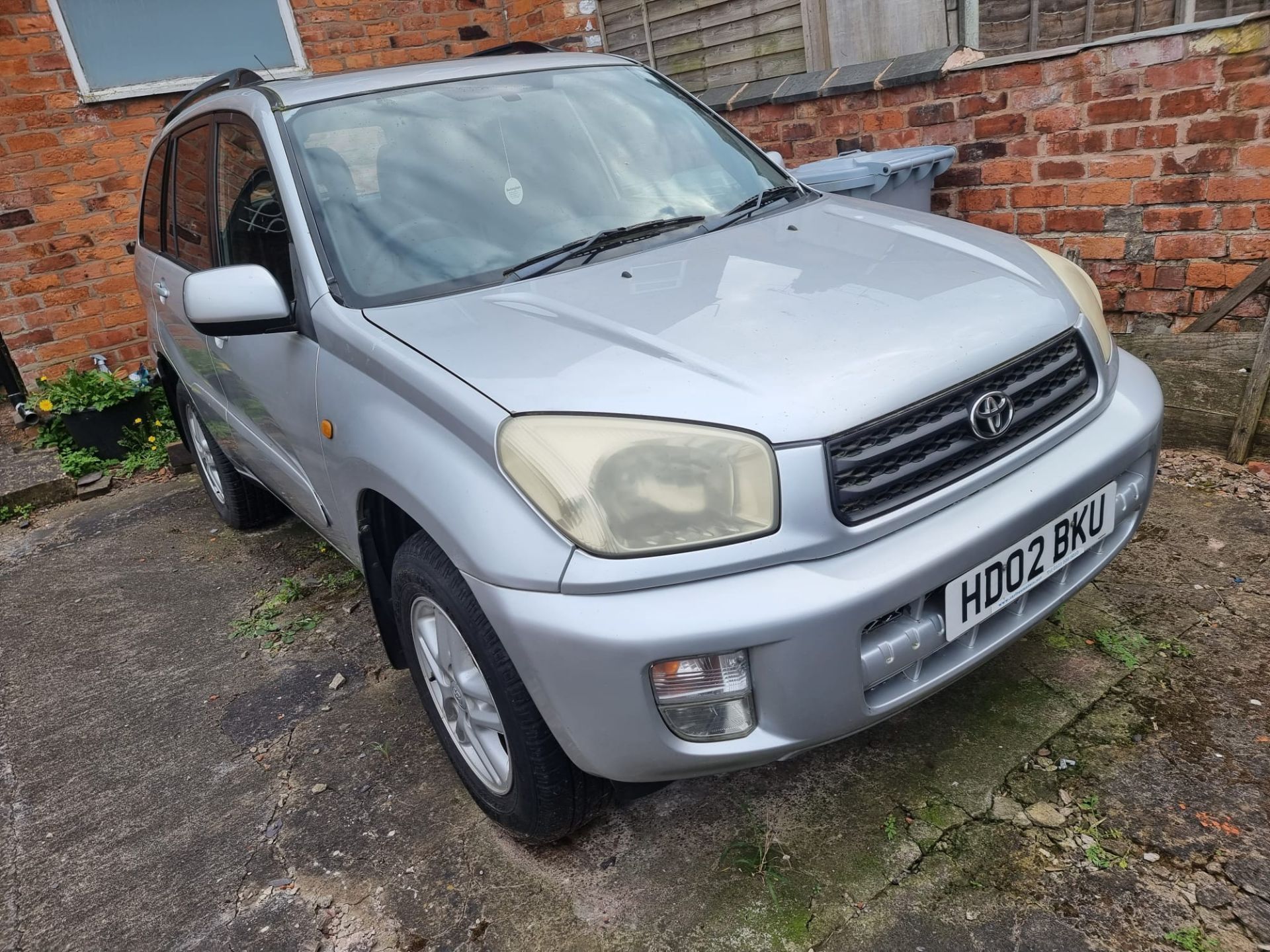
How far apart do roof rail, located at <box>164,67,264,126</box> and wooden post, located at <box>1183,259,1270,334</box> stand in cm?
360

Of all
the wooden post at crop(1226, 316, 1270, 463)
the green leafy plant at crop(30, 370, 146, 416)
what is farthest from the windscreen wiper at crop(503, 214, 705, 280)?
the green leafy plant at crop(30, 370, 146, 416)

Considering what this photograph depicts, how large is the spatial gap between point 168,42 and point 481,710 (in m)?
5.62

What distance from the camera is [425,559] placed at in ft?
6.47

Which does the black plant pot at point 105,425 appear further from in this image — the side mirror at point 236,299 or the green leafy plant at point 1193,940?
the green leafy plant at point 1193,940

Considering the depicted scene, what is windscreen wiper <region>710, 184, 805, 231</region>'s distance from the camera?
2.57 meters

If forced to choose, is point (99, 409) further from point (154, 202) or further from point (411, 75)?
point (411, 75)

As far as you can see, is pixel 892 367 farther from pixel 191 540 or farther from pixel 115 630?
pixel 191 540

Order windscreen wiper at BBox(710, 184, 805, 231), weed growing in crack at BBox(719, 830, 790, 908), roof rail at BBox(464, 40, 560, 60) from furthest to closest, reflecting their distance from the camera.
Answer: roof rail at BBox(464, 40, 560, 60)
windscreen wiper at BBox(710, 184, 805, 231)
weed growing in crack at BBox(719, 830, 790, 908)

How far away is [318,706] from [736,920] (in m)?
1.56

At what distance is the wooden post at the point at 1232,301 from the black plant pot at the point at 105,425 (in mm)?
5644

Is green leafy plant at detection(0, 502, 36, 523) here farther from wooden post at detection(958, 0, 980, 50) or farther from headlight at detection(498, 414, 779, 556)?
wooden post at detection(958, 0, 980, 50)

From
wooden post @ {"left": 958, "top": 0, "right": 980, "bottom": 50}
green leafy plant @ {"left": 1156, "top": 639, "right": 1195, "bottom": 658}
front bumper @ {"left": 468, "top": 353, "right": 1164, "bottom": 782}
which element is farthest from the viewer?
wooden post @ {"left": 958, "top": 0, "right": 980, "bottom": 50}

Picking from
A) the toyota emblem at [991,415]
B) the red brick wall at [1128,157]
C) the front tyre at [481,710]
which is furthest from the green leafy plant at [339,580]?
the red brick wall at [1128,157]

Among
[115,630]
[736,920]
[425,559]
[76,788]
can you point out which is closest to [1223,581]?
[736,920]
